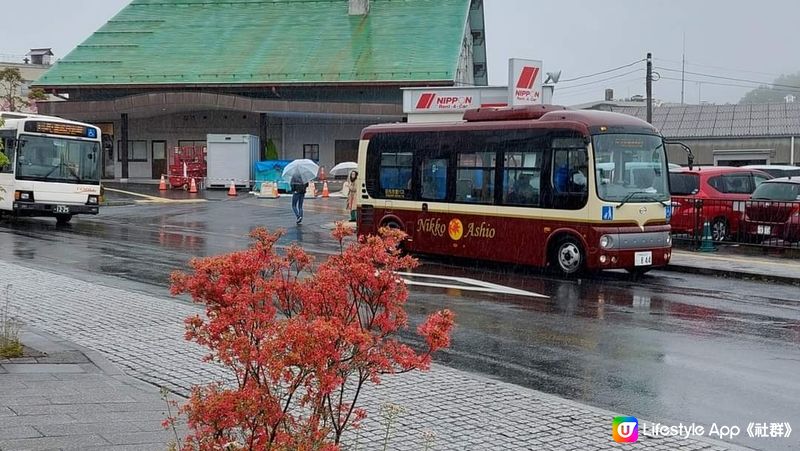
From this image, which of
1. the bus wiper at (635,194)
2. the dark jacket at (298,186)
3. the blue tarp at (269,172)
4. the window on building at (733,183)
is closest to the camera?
the bus wiper at (635,194)

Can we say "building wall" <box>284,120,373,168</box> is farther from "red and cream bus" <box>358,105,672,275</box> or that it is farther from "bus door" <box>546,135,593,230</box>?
"bus door" <box>546,135,593,230</box>

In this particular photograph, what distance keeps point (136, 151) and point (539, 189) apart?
1728 inches

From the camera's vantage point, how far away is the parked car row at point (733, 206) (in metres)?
Result: 19.8

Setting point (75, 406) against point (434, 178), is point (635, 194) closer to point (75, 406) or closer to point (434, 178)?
point (434, 178)

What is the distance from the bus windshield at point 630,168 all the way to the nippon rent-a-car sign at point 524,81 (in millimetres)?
10101

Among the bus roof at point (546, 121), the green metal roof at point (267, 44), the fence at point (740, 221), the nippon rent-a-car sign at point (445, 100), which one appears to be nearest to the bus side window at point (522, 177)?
the bus roof at point (546, 121)

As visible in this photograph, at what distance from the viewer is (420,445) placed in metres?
6.36

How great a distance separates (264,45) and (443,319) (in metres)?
50.7

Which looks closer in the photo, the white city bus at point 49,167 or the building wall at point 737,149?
the white city bus at point 49,167

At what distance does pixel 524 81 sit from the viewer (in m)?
26.8

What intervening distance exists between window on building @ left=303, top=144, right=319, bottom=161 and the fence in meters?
33.5

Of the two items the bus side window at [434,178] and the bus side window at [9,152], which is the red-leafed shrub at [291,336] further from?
the bus side window at [9,152]

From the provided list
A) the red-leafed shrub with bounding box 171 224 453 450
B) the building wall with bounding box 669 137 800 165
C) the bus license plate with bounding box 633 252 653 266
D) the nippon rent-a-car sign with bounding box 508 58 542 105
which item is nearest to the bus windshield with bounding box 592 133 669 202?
the bus license plate with bounding box 633 252 653 266

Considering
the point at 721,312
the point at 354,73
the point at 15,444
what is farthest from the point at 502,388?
the point at 354,73
